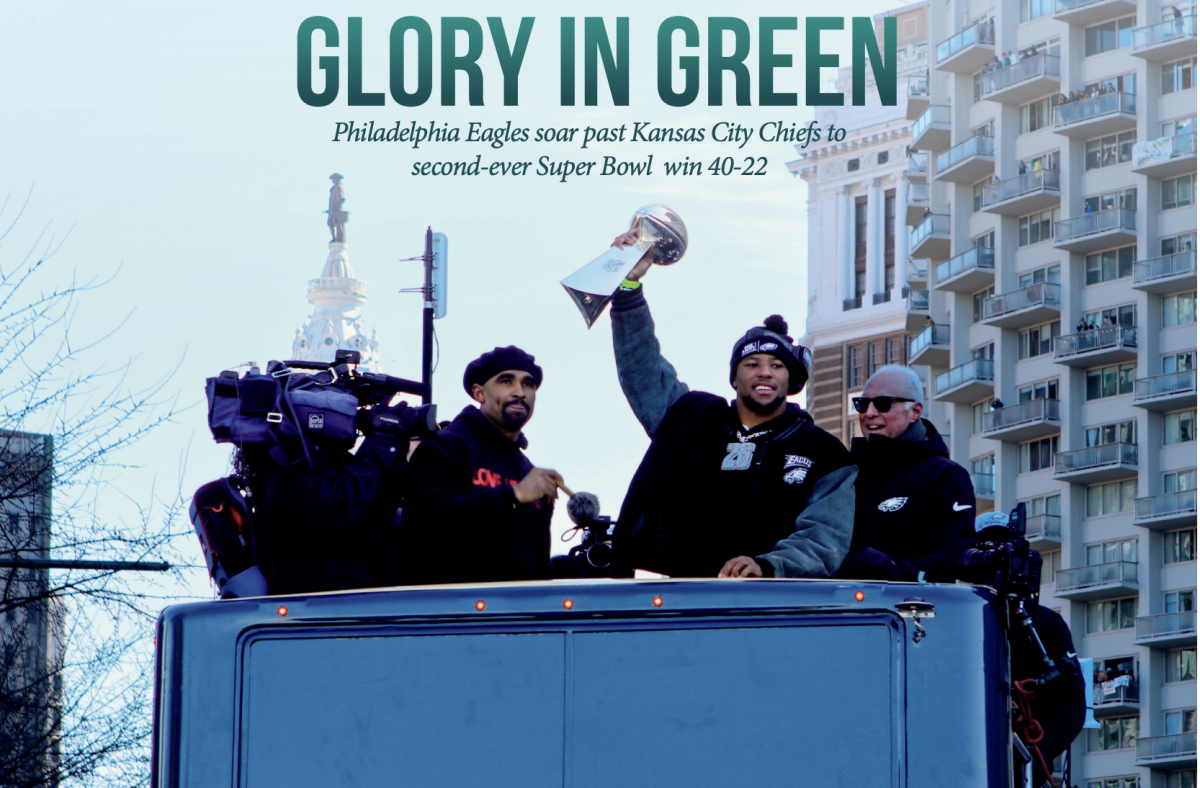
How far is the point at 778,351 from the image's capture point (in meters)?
7.33

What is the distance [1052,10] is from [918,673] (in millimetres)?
81485

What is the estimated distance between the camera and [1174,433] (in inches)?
3022

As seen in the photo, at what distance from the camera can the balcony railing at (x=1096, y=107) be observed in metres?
79.8

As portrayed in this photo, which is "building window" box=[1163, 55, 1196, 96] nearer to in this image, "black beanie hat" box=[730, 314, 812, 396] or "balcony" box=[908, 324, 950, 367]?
"balcony" box=[908, 324, 950, 367]

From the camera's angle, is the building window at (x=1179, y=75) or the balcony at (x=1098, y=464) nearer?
the balcony at (x=1098, y=464)

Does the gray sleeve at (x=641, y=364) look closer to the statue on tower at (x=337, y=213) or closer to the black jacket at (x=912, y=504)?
the black jacket at (x=912, y=504)

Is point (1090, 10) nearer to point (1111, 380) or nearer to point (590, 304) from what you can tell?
point (1111, 380)

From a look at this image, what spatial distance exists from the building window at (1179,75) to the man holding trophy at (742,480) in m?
74.7

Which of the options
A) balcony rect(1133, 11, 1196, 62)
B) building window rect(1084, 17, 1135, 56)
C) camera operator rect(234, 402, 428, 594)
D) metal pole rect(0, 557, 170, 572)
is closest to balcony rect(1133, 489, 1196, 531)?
balcony rect(1133, 11, 1196, 62)

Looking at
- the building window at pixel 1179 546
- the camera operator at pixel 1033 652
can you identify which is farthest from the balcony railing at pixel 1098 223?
the camera operator at pixel 1033 652

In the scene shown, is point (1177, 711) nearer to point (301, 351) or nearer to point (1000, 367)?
point (1000, 367)

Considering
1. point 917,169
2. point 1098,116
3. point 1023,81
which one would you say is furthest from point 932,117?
point 1098,116

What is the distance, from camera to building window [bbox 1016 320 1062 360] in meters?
82.5

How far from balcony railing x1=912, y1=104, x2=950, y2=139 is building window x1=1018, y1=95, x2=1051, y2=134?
13.7 ft
